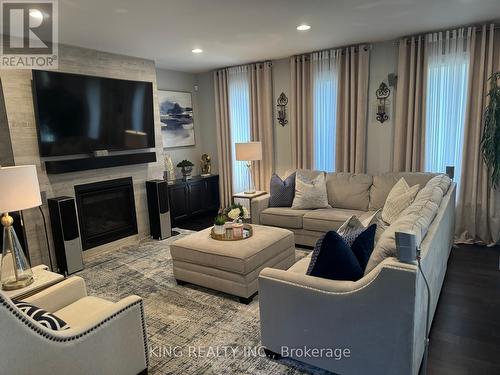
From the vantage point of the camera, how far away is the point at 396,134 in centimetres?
437

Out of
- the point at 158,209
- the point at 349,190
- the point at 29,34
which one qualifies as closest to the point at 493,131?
the point at 349,190

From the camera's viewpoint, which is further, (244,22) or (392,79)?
(392,79)

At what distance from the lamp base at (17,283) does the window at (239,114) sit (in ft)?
13.5

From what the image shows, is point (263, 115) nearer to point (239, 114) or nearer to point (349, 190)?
point (239, 114)

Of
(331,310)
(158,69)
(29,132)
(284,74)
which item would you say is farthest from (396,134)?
(29,132)

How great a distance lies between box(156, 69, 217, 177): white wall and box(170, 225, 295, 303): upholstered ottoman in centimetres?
293

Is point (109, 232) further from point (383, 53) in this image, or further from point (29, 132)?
point (383, 53)

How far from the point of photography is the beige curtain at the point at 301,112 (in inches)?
196

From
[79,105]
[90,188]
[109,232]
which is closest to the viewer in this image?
[79,105]

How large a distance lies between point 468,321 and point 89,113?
14.3ft

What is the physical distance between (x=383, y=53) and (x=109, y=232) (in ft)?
14.4

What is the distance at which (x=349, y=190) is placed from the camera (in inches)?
170

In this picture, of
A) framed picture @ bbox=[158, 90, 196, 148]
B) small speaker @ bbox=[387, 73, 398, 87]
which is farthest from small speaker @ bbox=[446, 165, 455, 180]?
framed picture @ bbox=[158, 90, 196, 148]

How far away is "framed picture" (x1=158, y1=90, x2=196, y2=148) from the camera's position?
Answer: 5.55 meters
